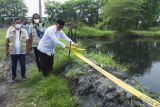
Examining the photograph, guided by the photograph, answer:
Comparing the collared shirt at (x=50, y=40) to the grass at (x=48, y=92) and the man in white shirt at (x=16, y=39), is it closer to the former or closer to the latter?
the man in white shirt at (x=16, y=39)

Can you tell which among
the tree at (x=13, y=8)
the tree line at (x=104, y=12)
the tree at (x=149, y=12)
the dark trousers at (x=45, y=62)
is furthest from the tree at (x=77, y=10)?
the dark trousers at (x=45, y=62)

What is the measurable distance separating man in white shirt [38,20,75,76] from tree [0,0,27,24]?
73253 millimetres

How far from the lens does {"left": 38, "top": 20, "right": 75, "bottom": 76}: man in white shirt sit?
822 cm

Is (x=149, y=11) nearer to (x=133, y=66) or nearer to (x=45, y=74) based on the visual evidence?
(x=133, y=66)

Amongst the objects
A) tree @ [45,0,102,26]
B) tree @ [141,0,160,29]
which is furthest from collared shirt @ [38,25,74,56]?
tree @ [45,0,102,26]

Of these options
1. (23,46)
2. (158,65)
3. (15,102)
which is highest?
(23,46)

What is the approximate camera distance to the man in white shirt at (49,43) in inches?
324

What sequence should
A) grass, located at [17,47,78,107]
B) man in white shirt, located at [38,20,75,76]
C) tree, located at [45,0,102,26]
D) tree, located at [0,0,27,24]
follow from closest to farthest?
1. grass, located at [17,47,78,107]
2. man in white shirt, located at [38,20,75,76]
3. tree, located at [45,0,102,26]
4. tree, located at [0,0,27,24]

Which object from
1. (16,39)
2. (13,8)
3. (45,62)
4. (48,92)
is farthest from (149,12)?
(48,92)

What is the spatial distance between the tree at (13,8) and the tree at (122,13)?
31.6m

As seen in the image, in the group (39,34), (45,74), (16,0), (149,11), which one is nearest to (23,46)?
(45,74)

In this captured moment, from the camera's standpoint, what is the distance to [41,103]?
700 cm

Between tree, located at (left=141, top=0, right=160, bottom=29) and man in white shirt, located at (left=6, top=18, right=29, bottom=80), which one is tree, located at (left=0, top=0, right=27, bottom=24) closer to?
tree, located at (left=141, top=0, right=160, bottom=29)

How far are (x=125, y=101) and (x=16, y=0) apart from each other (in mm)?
80186
